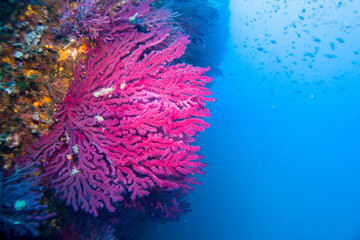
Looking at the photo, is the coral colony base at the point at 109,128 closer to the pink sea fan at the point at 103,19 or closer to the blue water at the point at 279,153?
the pink sea fan at the point at 103,19

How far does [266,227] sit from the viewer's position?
85.2 feet

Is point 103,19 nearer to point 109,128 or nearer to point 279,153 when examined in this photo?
point 109,128

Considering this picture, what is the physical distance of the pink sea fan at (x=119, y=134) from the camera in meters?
2.35

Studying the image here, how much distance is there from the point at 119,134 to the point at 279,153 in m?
53.3

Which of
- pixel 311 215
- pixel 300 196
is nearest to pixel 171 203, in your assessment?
pixel 311 215

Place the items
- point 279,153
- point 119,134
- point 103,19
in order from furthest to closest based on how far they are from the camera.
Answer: point 279,153 < point 103,19 < point 119,134

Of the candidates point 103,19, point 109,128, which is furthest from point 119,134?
point 103,19

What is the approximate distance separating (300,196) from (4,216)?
147 ft

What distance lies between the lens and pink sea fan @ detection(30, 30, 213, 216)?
7.70ft

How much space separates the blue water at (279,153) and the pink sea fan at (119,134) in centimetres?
1103

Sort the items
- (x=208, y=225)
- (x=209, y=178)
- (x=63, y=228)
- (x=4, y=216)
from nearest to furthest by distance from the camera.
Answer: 1. (x=4, y=216)
2. (x=63, y=228)
3. (x=208, y=225)
4. (x=209, y=178)

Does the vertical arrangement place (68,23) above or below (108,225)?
above

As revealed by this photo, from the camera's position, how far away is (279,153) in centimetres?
4800

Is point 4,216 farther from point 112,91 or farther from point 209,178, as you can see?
point 209,178
